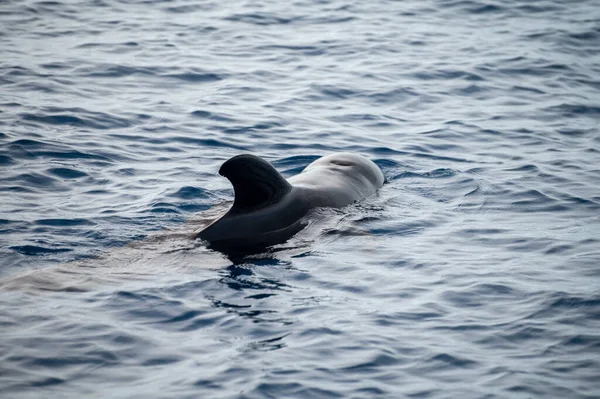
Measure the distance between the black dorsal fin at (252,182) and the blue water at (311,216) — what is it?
707mm

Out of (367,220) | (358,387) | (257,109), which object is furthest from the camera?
(257,109)

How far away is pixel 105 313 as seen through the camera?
935cm

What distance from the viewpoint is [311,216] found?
12078 millimetres

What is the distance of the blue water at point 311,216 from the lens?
27.9ft

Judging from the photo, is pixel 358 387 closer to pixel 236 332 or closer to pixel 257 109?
pixel 236 332

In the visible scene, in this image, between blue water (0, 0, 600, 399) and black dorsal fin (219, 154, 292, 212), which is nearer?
blue water (0, 0, 600, 399)

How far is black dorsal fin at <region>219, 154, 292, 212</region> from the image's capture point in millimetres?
11008

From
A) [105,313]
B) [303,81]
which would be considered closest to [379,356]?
[105,313]

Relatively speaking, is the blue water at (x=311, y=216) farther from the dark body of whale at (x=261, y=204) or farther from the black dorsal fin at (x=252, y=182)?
the black dorsal fin at (x=252, y=182)

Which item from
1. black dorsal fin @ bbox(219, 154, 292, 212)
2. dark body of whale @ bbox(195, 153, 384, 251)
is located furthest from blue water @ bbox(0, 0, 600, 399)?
black dorsal fin @ bbox(219, 154, 292, 212)

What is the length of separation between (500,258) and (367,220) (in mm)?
2074

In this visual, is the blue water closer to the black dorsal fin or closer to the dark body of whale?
the dark body of whale

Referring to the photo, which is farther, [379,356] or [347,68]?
[347,68]

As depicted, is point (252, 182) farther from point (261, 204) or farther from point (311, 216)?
point (311, 216)
